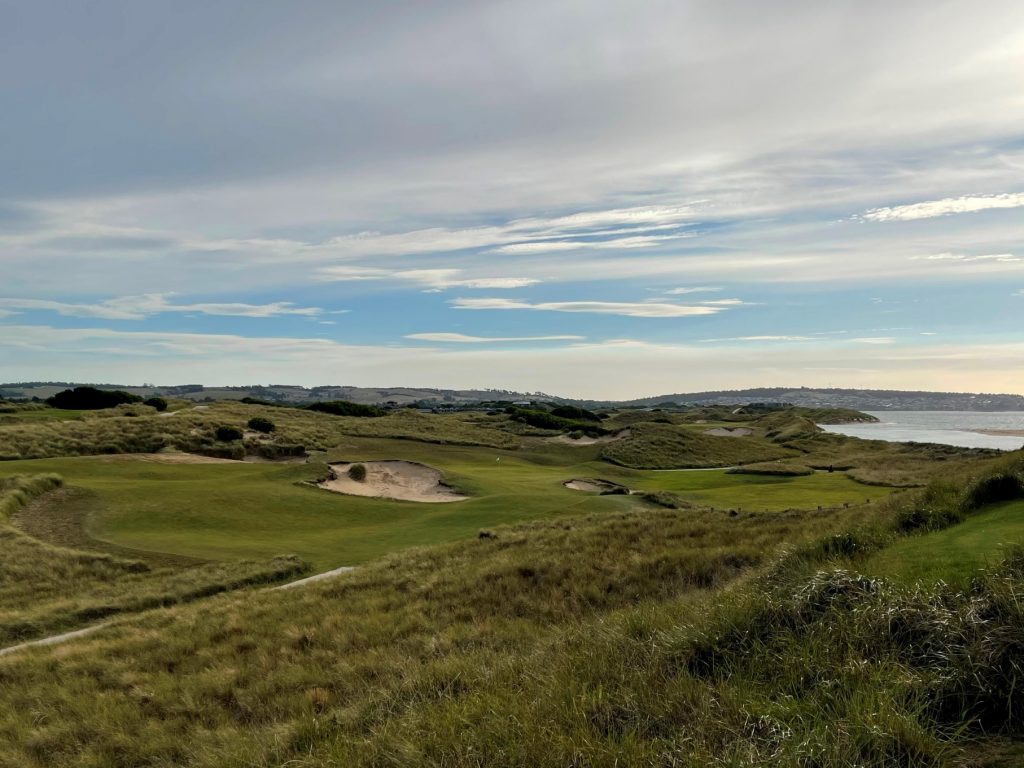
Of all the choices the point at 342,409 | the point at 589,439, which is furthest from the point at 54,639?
the point at 342,409

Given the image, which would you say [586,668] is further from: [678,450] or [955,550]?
[678,450]

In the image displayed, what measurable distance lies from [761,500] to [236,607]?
21.1 meters

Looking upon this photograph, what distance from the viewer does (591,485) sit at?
33188 mm

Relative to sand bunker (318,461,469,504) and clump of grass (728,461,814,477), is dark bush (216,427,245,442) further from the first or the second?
clump of grass (728,461,814,477)

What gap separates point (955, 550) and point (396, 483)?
87.6ft

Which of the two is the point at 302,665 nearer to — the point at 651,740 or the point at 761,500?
the point at 651,740

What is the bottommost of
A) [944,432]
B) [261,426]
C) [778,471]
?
[778,471]

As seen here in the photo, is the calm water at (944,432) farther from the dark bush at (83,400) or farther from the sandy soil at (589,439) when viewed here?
the dark bush at (83,400)

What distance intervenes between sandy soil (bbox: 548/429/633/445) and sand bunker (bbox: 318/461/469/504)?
76.8 feet

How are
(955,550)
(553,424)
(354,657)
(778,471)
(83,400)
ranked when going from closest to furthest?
(955,550) → (354,657) → (778,471) → (83,400) → (553,424)

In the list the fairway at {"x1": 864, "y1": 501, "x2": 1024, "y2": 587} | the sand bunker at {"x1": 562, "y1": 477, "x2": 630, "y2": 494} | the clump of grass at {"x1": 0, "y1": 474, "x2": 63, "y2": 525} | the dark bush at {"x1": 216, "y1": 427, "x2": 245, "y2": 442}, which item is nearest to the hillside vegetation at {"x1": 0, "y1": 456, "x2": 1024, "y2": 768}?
the fairway at {"x1": 864, "y1": 501, "x2": 1024, "y2": 587}

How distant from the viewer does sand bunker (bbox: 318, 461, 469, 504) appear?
28.1 m

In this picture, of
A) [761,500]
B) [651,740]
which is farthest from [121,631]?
[761,500]

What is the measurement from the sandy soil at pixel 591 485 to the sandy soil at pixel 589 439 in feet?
Result: 66.0
